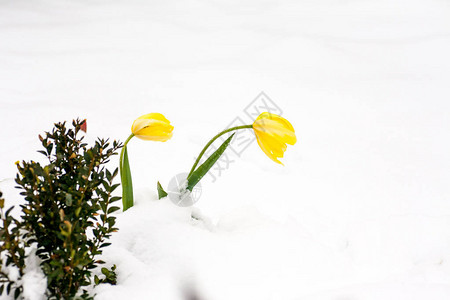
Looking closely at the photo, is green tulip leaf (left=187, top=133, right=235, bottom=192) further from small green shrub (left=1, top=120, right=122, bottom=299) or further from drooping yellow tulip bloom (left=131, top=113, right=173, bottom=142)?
small green shrub (left=1, top=120, right=122, bottom=299)

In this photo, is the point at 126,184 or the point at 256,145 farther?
the point at 256,145

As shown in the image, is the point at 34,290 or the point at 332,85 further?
the point at 332,85

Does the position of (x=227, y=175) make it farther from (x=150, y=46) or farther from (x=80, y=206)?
(x=150, y=46)

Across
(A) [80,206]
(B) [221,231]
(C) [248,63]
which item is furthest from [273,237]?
(C) [248,63]

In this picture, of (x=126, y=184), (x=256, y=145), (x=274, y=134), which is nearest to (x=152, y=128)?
(x=126, y=184)

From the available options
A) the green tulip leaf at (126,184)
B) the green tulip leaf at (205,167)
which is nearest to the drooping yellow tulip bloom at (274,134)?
the green tulip leaf at (205,167)

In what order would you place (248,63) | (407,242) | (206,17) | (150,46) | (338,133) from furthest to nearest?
(206,17)
(150,46)
(248,63)
(338,133)
(407,242)

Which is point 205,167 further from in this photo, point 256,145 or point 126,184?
point 256,145

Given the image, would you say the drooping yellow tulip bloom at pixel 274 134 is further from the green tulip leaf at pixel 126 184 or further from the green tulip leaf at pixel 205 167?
the green tulip leaf at pixel 126 184
